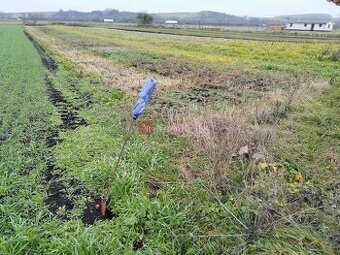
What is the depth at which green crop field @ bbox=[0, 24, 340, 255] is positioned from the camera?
3645 mm

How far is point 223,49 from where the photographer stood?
72.3 ft

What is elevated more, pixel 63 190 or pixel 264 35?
pixel 63 190

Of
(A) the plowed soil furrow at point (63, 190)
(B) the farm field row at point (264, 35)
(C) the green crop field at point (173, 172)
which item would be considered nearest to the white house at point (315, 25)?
(B) the farm field row at point (264, 35)

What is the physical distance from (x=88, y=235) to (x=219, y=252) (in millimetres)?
1404

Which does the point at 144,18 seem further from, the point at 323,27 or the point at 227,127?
the point at 227,127

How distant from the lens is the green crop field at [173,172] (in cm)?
364

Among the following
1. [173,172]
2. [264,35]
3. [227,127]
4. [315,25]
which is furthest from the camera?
[315,25]

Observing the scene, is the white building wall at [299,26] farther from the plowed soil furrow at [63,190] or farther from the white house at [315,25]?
the plowed soil furrow at [63,190]

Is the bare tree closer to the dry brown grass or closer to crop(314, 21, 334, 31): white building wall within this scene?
crop(314, 21, 334, 31): white building wall

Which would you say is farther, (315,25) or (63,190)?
(315,25)

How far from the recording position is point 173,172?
17.0ft

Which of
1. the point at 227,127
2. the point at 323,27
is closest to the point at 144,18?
the point at 323,27

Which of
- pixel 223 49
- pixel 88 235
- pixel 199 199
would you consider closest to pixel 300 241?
pixel 199 199

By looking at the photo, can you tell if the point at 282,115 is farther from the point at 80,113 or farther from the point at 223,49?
the point at 223,49
